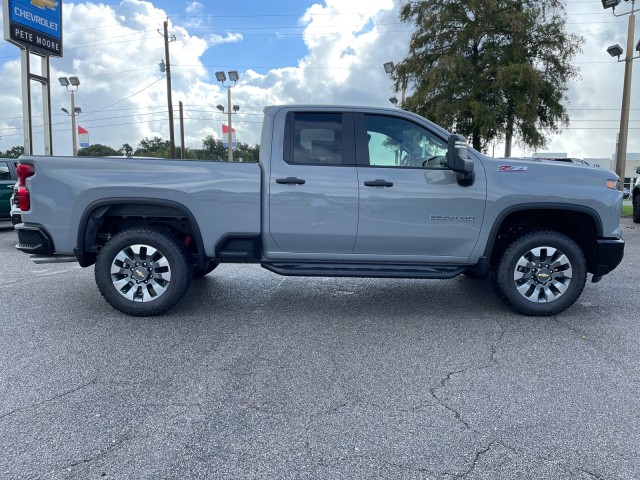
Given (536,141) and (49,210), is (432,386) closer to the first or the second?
(49,210)

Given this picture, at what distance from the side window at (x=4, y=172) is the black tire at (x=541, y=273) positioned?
41.0 ft

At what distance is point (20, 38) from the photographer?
17.5 meters

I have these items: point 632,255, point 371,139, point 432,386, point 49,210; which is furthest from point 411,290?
point 632,255

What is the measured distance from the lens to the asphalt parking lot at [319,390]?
251 centimetres

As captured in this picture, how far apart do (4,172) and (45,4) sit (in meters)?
9.84

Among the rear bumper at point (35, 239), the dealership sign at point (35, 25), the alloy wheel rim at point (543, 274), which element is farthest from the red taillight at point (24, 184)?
the dealership sign at point (35, 25)

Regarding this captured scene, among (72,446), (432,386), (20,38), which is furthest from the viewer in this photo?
(20,38)

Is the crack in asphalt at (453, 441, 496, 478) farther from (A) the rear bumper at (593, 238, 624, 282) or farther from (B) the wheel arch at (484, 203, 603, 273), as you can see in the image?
(A) the rear bumper at (593, 238, 624, 282)

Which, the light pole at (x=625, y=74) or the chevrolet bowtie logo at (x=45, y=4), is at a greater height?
→ the chevrolet bowtie logo at (x=45, y=4)

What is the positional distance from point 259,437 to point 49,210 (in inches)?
132

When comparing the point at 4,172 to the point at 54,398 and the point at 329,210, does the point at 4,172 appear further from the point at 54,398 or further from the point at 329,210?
the point at 54,398

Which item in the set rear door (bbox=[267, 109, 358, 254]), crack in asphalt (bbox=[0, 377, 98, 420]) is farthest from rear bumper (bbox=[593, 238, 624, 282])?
crack in asphalt (bbox=[0, 377, 98, 420])

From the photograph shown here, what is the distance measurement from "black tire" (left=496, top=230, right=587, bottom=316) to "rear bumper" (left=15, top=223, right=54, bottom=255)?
4.51 m

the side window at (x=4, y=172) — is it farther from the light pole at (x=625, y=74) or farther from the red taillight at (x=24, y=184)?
the light pole at (x=625, y=74)
